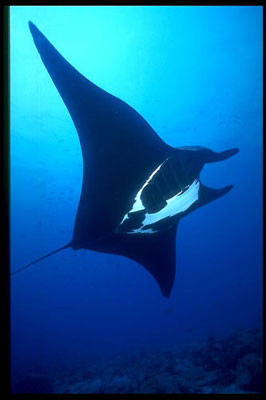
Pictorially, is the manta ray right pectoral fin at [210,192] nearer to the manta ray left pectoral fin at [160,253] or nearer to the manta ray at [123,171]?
the manta ray at [123,171]

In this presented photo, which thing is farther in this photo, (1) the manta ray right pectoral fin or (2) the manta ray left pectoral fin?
(2) the manta ray left pectoral fin

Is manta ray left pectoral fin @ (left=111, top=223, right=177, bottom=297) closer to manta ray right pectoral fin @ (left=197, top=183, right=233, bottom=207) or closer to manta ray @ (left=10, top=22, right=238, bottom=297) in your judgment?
manta ray @ (left=10, top=22, right=238, bottom=297)

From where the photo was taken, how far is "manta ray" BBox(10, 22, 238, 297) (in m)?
2.48

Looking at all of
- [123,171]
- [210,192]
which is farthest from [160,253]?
[123,171]

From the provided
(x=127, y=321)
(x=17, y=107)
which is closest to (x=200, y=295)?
(x=127, y=321)

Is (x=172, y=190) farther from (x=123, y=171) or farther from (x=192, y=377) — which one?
(x=192, y=377)

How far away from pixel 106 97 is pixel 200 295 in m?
23.9

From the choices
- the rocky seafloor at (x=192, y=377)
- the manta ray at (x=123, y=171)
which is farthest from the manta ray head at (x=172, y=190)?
the rocky seafloor at (x=192, y=377)

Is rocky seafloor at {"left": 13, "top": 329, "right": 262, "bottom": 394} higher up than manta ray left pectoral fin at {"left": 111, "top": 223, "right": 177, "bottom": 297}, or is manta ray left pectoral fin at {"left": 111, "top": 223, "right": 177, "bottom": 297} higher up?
manta ray left pectoral fin at {"left": 111, "top": 223, "right": 177, "bottom": 297}

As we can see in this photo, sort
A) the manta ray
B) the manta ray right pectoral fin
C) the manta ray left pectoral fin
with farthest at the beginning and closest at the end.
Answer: the manta ray left pectoral fin, the manta ray right pectoral fin, the manta ray

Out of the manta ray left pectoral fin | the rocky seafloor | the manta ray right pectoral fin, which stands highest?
the manta ray right pectoral fin

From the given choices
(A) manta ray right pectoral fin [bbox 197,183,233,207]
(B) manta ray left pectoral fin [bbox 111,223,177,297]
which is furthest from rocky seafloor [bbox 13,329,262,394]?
(A) manta ray right pectoral fin [bbox 197,183,233,207]

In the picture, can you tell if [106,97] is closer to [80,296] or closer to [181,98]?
[181,98]

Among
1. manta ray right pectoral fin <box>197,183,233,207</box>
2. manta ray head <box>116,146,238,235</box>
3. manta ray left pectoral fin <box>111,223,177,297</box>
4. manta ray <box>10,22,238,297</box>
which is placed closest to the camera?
manta ray <box>10,22,238,297</box>
